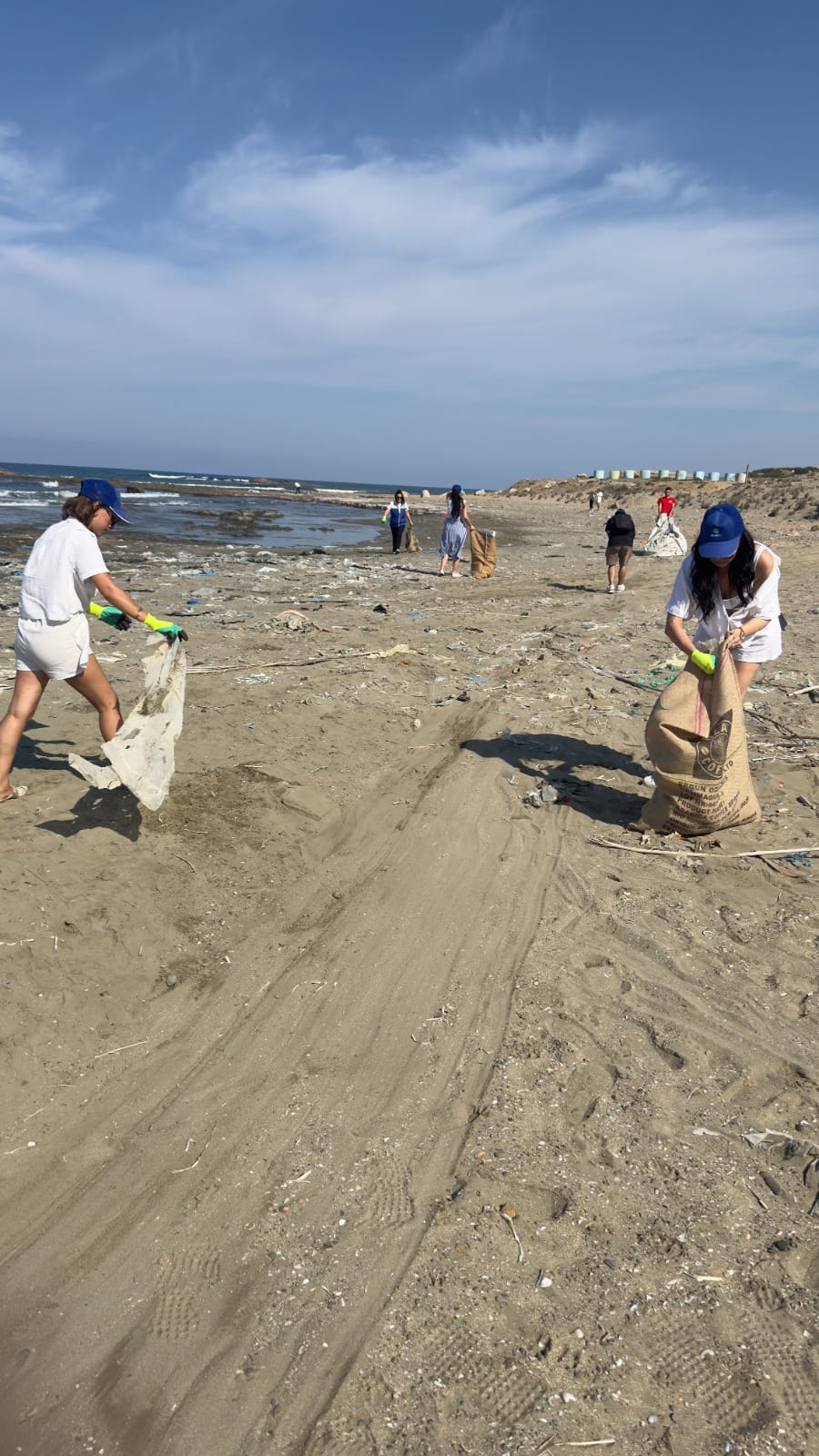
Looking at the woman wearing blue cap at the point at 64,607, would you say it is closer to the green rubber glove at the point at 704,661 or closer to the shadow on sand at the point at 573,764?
the shadow on sand at the point at 573,764

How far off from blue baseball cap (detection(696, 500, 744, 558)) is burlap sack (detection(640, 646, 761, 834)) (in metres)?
0.54

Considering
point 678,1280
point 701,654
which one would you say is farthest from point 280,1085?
point 701,654

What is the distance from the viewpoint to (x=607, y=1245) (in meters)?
2.25

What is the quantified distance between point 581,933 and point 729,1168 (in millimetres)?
1301

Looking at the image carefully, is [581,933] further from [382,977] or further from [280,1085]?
[280,1085]

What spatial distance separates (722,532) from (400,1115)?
122 inches

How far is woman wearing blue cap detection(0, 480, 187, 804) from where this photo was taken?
4238 mm

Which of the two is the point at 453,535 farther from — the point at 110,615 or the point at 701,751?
the point at 701,751

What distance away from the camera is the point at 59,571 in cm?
423

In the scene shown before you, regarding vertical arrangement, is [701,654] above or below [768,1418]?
above

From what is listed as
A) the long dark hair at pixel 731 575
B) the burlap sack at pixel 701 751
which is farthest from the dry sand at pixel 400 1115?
the long dark hair at pixel 731 575

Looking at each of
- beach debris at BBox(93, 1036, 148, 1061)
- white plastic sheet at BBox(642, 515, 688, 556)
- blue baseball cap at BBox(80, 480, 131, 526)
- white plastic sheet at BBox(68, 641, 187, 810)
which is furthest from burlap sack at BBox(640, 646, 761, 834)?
white plastic sheet at BBox(642, 515, 688, 556)

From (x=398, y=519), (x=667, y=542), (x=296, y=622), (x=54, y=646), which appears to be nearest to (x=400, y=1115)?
(x=54, y=646)

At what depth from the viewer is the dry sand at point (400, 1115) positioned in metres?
1.93
